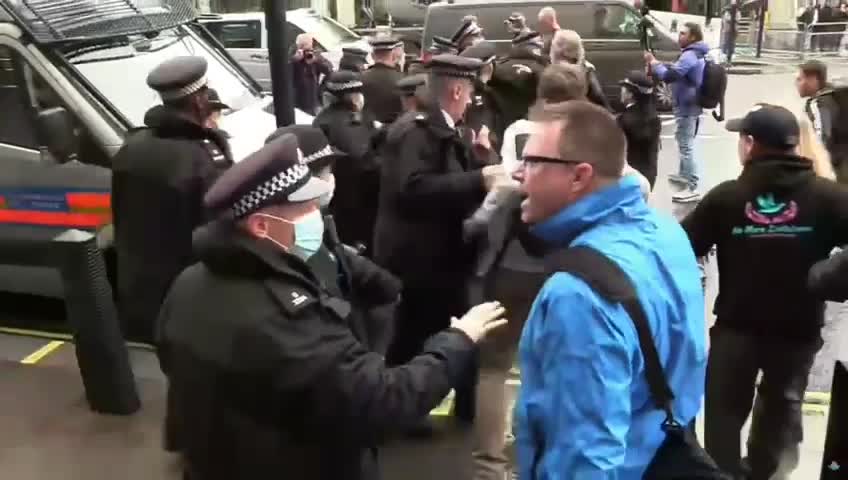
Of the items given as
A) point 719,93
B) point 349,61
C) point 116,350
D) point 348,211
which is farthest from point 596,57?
point 116,350

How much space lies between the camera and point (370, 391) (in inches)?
103

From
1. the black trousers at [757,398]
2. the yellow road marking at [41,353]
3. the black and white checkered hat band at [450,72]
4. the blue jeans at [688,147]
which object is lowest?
the yellow road marking at [41,353]

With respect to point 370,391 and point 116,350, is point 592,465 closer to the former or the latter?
point 370,391

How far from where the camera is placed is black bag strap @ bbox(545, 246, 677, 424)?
7.95ft

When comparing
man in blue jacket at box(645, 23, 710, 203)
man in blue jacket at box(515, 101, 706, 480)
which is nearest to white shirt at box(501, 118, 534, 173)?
man in blue jacket at box(515, 101, 706, 480)

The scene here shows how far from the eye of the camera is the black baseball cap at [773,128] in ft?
12.8

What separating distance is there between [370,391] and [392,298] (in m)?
1.40

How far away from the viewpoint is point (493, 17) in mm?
16438

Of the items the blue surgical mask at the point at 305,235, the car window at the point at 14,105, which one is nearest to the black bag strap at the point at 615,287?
the blue surgical mask at the point at 305,235

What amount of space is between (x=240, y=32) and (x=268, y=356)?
14782 mm

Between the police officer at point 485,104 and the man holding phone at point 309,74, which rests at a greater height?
the police officer at point 485,104

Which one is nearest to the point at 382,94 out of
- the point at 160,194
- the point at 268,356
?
the point at 160,194

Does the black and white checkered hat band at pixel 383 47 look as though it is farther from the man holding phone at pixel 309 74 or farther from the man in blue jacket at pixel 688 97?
the man in blue jacket at pixel 688 97

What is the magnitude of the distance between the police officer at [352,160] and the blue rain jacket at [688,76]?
606 centimetres
